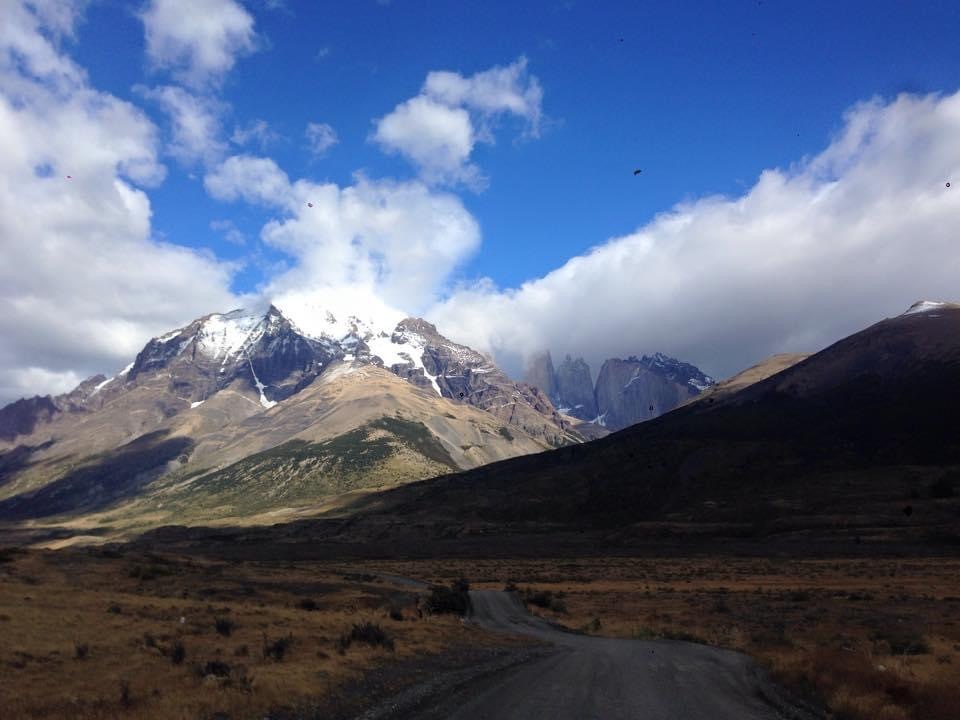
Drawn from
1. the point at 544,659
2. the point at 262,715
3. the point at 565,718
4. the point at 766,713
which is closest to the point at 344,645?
the point at 544,659

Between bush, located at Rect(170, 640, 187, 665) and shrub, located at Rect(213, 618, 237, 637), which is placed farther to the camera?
shrub, located at Rect(213, 618, 237, 637)

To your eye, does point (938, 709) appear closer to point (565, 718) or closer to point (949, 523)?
point (565, 718)

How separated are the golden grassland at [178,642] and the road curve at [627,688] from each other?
526cm

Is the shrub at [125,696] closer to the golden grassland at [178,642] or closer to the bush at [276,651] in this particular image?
the golden grassland at [178,642]

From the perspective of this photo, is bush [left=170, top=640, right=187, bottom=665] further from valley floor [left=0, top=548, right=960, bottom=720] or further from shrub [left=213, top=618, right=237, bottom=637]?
shrub [left=213, top=618, right=237, bottom=637]

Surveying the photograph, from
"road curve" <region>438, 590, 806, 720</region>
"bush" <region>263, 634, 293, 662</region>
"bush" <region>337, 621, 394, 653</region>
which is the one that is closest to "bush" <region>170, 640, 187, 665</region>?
"bush" <region>263, 634, 293, 662</region>

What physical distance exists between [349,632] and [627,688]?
18009 mm

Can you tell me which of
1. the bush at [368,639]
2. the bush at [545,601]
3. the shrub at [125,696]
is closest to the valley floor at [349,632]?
the shrub at [125,696]

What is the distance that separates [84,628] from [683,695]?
102ft

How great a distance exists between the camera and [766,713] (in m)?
18.8

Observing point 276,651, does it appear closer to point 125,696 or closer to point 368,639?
point 368,639

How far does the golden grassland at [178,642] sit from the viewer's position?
19.0m

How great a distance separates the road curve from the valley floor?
1.85 m

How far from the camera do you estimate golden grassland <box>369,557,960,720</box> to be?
66.8 feet
